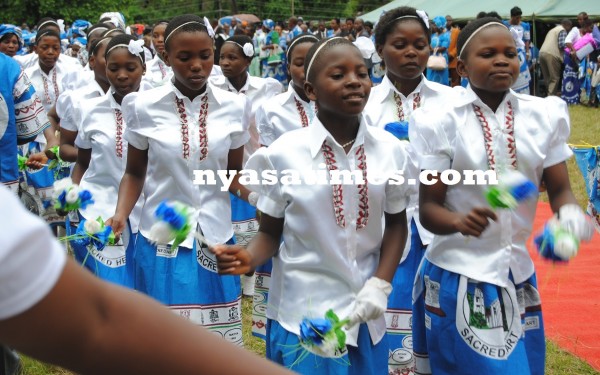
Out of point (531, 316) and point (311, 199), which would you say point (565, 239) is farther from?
point (311, 199)

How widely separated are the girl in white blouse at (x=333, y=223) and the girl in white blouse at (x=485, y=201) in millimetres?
229

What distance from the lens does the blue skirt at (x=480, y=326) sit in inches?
154


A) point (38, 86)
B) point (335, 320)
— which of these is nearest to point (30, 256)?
point (335, 320)

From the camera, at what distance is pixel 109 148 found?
20.0 feet

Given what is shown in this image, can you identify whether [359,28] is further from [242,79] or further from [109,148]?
[109,148]

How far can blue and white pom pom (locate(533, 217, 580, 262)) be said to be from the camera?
3504 millimetres

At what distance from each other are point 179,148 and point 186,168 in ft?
0.37

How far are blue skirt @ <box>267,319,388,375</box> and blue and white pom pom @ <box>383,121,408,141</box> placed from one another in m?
1.65

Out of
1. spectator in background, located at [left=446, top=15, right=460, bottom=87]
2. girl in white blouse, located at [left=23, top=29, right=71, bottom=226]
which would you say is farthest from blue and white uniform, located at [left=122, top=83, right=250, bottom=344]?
spectator in background, located at [left=446, top=15, right=460, bottom=87]

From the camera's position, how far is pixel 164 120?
4.88 m

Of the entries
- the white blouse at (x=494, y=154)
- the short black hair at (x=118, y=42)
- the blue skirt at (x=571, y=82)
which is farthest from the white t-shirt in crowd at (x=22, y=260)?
the blue skirt at (x=571, y=82)

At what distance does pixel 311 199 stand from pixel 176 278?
1413 mm

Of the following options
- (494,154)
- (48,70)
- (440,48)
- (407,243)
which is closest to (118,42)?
(407,243)

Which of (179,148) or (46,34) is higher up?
(179,148)
